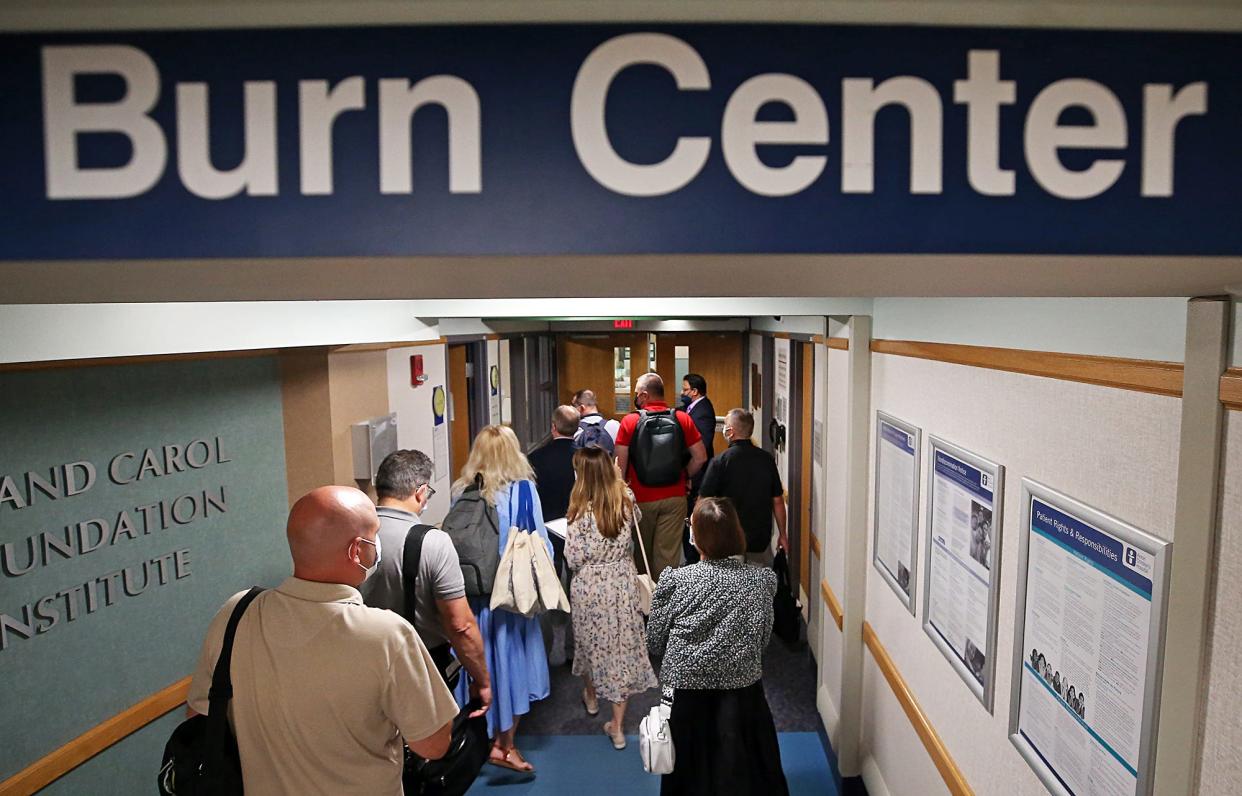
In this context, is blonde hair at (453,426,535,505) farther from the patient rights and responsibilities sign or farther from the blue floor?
the patient rights and responsibilities sign

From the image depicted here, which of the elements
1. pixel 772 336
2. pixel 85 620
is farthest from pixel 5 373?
pixel 772 336

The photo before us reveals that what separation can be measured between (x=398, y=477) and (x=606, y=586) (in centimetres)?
146

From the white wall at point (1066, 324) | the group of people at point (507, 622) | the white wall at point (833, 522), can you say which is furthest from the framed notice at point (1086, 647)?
the white wall at point (833, 522)

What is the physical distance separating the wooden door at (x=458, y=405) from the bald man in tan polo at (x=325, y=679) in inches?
151

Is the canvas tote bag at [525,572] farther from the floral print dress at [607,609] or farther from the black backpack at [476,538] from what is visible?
the floral print dress at [607,609]

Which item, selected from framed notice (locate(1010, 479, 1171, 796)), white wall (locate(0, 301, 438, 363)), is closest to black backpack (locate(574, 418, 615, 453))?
white wall (locate(0, 301, 438, 363))

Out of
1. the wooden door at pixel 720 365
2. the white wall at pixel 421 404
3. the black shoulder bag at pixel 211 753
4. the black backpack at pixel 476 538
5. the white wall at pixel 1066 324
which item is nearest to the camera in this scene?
the white wall at pixel 1066 324

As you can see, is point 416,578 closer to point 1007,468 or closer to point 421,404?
point 421,404

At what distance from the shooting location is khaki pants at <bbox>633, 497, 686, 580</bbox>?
5121 mm

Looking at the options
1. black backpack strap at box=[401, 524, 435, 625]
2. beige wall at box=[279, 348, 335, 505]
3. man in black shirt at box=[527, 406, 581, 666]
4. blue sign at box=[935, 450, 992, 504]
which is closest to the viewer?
blue sign at box=[935, 450, 992, 504]

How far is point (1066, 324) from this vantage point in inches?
58.2

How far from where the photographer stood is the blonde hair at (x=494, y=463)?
11.1ft

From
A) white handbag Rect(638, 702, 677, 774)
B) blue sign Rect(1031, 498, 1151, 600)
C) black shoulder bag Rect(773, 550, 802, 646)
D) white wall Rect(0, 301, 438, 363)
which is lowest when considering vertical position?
black shoulder bag Rect(773, 550, 802, 646)

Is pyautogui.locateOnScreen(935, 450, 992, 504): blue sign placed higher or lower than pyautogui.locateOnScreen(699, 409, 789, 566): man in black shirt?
higher
